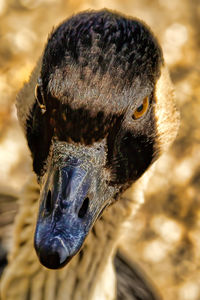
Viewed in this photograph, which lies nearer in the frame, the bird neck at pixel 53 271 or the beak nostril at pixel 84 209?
the beak nostril at pixel 84 209

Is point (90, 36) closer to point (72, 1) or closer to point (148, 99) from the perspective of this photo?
point (148, 99)

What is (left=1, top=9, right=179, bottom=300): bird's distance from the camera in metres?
1.62

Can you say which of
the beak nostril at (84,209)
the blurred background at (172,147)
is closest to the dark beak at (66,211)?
the beak nostril at (84,209)

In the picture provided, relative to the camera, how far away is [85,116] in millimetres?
1688

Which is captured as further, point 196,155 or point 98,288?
point 196,155

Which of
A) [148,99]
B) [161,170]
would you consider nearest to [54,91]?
[148,99]

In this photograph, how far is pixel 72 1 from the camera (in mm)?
4348

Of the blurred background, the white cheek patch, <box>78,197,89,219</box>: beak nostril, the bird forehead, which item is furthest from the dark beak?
the blurred background

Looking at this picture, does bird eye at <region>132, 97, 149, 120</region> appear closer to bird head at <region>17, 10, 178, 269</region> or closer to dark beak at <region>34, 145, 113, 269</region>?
bird head at <region>17, 10, 178, 269</region>

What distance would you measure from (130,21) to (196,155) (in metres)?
2.19

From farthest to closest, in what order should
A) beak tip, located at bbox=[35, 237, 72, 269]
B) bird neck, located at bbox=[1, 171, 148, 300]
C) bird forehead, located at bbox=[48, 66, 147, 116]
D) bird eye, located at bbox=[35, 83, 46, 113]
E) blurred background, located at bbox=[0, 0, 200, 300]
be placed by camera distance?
blurred background, located at bbox=[0, 0, 200, 300], bird neck, located at bbox=[1, 171, 148, 300], bird eye, located at bbox=[35, 83, 46, 113], bird forehead, located at bbox=[48, 66, 147, 116], beak tip, located at bbox=[35, 237, 72, 269]

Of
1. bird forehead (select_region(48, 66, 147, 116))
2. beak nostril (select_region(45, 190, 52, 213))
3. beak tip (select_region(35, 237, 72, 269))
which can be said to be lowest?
beak tip (select_region(35, 237, 72, 269))

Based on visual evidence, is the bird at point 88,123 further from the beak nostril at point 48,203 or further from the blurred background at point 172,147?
the blurred background at point 172,147

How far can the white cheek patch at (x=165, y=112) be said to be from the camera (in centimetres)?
199
